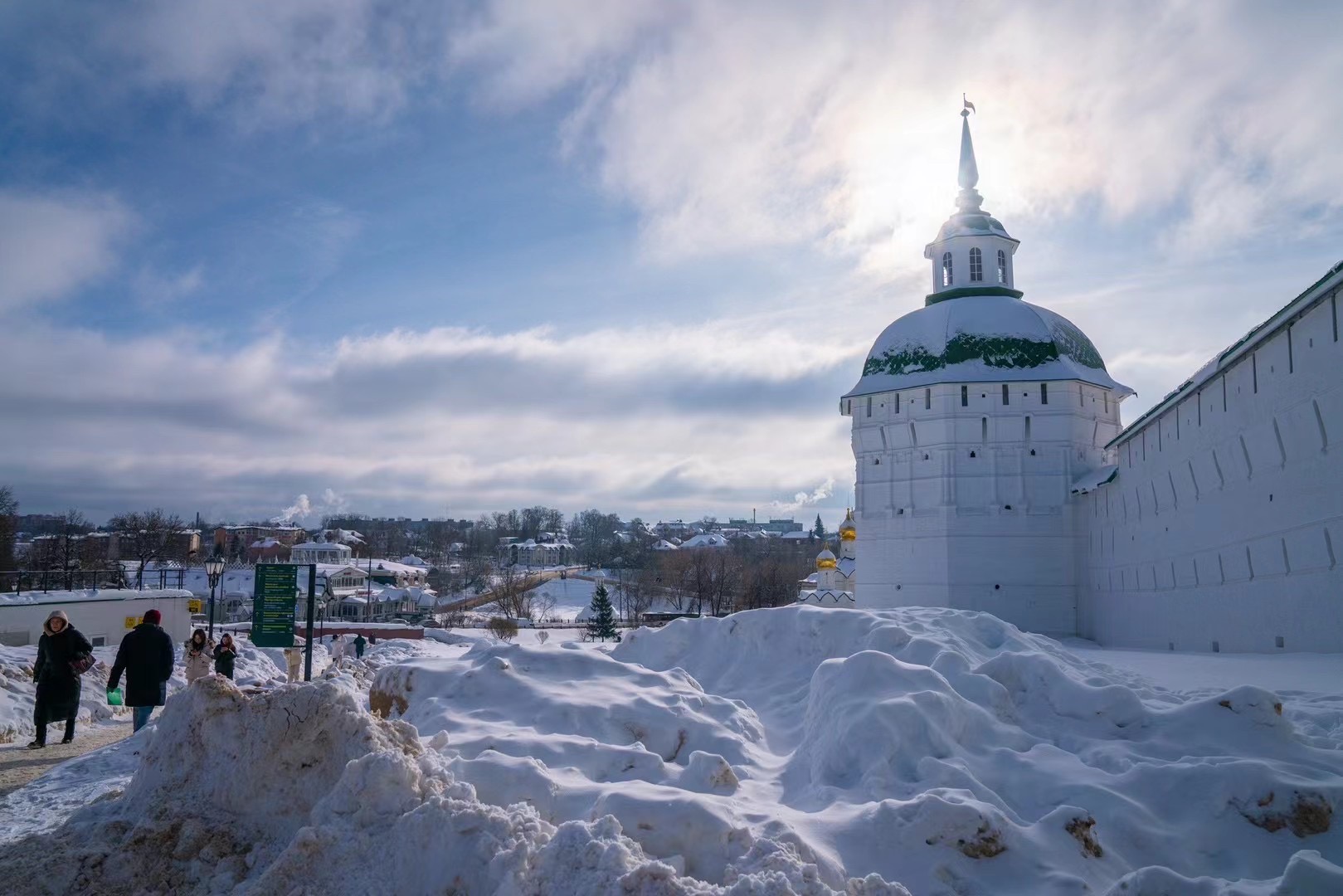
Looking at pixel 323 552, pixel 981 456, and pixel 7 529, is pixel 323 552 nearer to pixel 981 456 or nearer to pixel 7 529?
pixel 7 529

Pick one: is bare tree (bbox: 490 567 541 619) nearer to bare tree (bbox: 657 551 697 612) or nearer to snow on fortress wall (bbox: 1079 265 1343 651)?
bare tree (bbox: 657 551 697 612)

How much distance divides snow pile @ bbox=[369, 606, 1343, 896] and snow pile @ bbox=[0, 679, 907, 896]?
1.16 ft

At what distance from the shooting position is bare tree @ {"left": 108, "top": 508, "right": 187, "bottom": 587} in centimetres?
5950

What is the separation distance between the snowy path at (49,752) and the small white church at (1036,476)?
48.0 feet

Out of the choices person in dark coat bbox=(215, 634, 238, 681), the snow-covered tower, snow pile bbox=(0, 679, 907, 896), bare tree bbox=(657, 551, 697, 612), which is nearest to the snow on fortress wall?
the snow-covered tower

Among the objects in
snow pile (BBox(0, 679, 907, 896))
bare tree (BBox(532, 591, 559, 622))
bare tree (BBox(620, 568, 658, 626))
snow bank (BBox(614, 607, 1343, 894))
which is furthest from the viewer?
bare tree (BBox(532, 591, 559, 622))

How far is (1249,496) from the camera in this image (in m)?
13.4

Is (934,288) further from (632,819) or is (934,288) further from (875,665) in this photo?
(632,819)

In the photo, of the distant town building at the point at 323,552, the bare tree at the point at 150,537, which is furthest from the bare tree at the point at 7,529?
the distant town building at the point at 323,552

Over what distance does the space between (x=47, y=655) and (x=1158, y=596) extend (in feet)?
61.5

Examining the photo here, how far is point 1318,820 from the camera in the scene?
481 centimetres

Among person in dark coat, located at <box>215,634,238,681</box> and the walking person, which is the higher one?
the walking person

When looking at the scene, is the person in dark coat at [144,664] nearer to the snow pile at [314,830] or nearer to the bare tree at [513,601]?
the snow pile at [314,830]

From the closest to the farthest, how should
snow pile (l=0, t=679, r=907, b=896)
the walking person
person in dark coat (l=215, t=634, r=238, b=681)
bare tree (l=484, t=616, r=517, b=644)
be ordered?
1. snow pile (l=0, t=679, r=907, b=896)
2. the walking person
3. person in dark coat (l=215, t=634, r=238, b=681)
4. bare tree (l=484, t=616, r=517, b=644)
